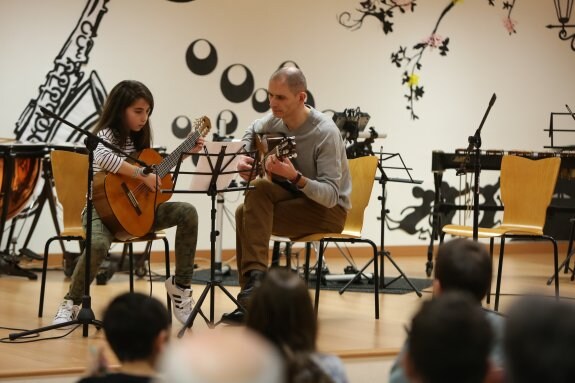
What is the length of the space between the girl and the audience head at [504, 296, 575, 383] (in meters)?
3.59

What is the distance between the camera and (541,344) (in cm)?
155

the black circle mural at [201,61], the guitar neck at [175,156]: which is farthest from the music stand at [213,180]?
the black circle mural at [201,61]

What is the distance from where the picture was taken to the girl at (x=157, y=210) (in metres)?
4.96

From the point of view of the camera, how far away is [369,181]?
18.7 feet

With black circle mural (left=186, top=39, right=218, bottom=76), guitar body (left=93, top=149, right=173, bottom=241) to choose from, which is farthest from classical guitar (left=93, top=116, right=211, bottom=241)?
black circle mural (left=186, top=39, right=218, bottom=76)

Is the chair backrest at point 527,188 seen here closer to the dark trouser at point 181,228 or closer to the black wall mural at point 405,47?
the dark trouser at point 181,228

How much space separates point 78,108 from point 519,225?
12.5 ft

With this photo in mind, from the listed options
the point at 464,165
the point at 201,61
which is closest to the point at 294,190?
the point at 464,165

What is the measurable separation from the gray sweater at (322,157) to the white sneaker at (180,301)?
2.86ft

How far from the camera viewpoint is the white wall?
7.61 metres

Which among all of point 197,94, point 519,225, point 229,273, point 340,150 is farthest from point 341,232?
point 197,94

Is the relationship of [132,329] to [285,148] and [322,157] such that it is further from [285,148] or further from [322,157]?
[322,157]

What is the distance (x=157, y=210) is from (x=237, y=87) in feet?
10.9

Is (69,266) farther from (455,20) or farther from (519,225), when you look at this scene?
(455,20)
